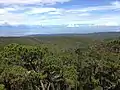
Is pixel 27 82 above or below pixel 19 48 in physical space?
below

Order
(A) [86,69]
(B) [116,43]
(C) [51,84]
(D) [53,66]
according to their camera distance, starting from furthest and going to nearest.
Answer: (B) [116,43], (A) [86,69], (C) [51,84], (D) [53,66]

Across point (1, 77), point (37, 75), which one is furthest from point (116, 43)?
point (1, 77)

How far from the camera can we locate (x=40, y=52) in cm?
4928

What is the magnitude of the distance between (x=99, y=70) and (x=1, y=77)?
29124mm

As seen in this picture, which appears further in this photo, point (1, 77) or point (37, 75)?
point (37, 75)

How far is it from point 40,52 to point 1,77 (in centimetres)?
1013

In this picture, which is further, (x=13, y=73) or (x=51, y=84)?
(x=51, y=84)

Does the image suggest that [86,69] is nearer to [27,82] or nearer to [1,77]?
[27,82]

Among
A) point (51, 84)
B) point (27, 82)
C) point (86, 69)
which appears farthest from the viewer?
point (86, 69)

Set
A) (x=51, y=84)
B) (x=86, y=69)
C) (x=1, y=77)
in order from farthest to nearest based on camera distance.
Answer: (x=86, y=69) < (x=51, y=84) < (x=1, y=77)

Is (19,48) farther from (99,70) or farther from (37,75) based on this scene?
(99,70)

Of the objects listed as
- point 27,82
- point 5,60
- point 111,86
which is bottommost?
point 111,86

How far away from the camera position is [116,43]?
286ft

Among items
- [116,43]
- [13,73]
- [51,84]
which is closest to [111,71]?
[51,84]
